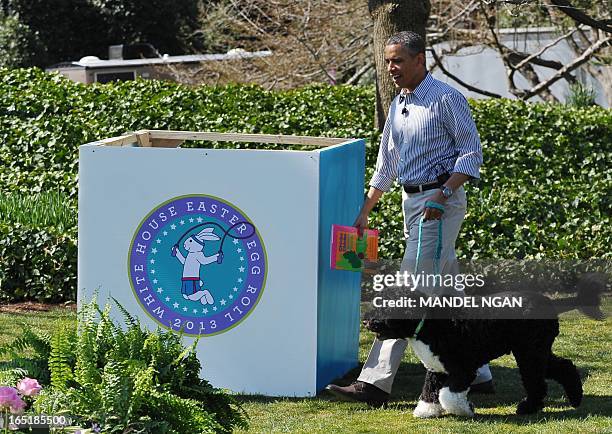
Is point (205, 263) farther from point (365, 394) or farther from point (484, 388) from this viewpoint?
point (484, 388)

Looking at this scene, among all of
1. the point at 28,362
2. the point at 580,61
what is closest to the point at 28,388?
the point at 28,362

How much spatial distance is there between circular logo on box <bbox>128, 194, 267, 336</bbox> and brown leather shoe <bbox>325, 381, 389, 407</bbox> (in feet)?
2.17

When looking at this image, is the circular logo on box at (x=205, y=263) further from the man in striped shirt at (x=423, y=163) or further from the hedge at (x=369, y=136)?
the hedge at (x=369, y=136)

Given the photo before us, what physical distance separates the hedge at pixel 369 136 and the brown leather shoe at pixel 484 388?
11.4 ft

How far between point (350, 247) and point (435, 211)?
0.60 meters

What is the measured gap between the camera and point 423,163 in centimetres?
571

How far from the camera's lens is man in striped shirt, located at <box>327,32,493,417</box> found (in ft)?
18.3

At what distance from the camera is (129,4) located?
26.7 m

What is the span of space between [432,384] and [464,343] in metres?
0.30

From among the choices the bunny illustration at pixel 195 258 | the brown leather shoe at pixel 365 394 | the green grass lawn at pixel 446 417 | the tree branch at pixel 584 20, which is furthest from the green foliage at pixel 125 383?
the tree branch at pixel 584 20

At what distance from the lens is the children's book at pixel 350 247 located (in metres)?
5.82

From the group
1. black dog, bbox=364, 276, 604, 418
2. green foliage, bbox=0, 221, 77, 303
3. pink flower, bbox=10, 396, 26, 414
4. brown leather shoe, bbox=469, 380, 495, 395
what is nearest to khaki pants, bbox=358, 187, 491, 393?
black dog, bbox=364, 276, 604, 418

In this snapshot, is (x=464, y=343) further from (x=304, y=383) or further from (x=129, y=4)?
(x=129, y=4)

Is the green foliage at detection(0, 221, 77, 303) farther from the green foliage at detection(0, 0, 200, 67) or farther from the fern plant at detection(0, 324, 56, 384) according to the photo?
the green foliage at detection(0, 0, 200, 67)
